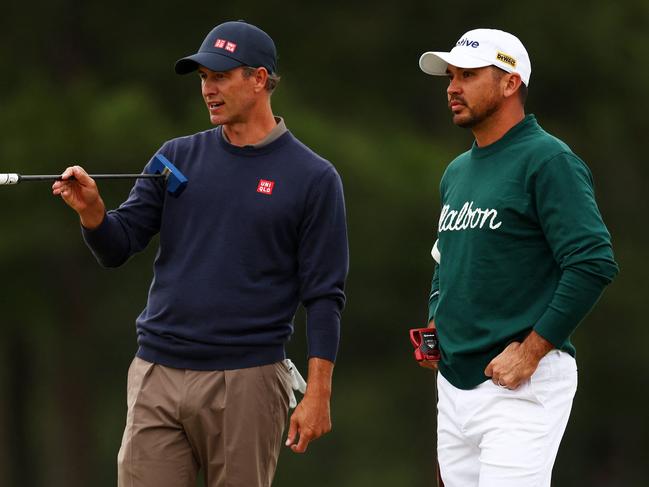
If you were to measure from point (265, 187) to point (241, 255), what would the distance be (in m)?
0.24

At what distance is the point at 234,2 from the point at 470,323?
10263 millimetres

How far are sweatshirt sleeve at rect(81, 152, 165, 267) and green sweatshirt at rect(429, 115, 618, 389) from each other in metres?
0.98

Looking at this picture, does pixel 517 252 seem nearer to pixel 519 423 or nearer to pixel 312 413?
pixel 519 423

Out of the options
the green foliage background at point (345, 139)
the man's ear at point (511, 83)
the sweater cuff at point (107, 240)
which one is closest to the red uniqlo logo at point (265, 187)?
the sweater cuff at point (107, 240)

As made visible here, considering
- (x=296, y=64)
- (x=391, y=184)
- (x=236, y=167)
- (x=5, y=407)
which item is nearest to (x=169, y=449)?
(x=236, y=167)

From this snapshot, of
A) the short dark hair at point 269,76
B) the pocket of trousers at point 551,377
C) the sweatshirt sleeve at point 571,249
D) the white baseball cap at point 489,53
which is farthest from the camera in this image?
the short dark hair at point 269,76

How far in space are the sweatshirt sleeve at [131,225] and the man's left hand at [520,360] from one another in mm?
1295

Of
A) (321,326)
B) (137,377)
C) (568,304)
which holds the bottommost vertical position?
(137,377)

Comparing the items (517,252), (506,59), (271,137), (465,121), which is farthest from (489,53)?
(271,137)

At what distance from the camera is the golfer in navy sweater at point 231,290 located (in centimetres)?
509

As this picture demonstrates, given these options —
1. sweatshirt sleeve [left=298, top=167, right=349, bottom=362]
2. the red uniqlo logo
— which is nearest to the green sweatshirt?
sweatshirt sleeve [left=298, top=167, right=349, bottom=362]

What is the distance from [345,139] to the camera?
46.5 feet

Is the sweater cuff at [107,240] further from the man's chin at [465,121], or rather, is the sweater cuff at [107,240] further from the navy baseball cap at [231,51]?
the man's chin at [465,121]

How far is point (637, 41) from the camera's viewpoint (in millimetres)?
15586
